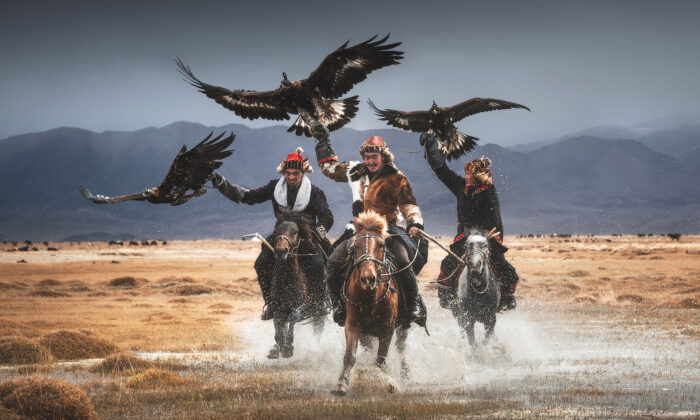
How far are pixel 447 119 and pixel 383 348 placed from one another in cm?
410

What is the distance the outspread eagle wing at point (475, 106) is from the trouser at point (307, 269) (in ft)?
9.82

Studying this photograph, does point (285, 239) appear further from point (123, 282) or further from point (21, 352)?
point (123, 282)

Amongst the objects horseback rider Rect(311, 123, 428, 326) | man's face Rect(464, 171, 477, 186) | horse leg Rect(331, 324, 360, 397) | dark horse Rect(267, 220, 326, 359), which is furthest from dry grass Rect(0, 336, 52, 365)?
man's face Rect(464, 171, 477, 186)

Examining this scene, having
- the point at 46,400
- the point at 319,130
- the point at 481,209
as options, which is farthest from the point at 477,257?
the point at 46,400

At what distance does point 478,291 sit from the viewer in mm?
11086

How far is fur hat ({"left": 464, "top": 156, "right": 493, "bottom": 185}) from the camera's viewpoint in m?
11.7

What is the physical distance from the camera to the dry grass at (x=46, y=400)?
7785 millimetres

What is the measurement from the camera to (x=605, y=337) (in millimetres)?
14797

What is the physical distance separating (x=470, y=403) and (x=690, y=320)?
10952mm

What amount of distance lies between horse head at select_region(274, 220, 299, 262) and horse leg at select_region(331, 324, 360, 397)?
1786 mm

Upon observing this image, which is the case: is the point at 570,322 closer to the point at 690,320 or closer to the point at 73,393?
the point at 690,320

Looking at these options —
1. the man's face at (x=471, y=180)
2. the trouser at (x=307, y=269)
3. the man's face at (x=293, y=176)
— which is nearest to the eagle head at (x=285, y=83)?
the man's face at (x=293, y=176)

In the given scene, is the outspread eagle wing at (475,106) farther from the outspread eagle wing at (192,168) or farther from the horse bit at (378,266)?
the outspread eagle wing at (192,168)

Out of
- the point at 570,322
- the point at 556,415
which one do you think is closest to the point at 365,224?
the point at 556,415
